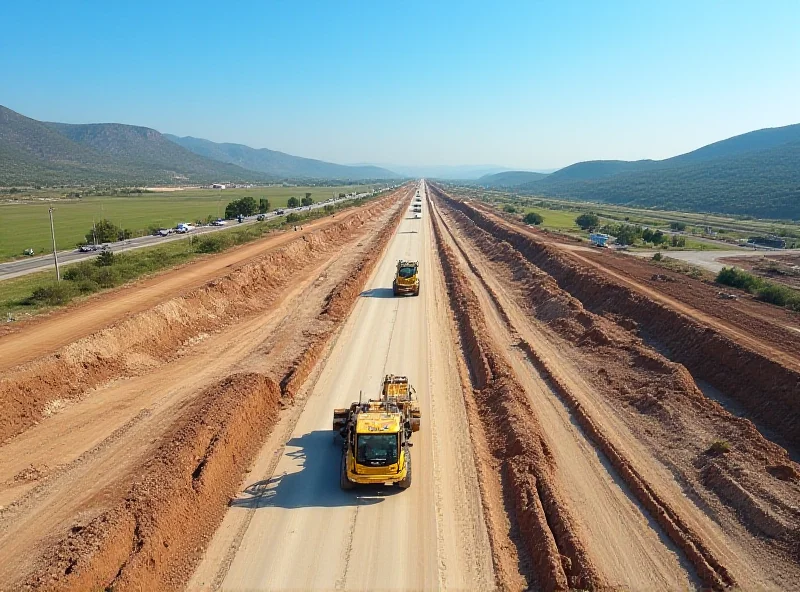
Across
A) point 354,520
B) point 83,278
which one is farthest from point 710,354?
point 83,278

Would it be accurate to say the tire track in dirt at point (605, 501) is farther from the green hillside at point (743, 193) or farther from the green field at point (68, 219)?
the green hillside at point (743, 193)

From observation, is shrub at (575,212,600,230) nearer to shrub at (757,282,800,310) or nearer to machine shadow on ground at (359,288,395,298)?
shrub at (757,282,800,310)

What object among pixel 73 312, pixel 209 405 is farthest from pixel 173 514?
pixel 73 312

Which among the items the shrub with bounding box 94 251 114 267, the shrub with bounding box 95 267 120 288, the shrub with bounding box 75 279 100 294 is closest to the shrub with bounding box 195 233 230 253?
the shrub with bounding box 94 251 114 267

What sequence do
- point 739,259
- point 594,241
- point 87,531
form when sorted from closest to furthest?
point 87,531 < point 739,259 < point 594,241

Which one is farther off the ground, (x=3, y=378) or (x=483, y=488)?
(x=3, y=378)

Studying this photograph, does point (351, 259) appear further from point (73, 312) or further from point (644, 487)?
point (644, 487)
